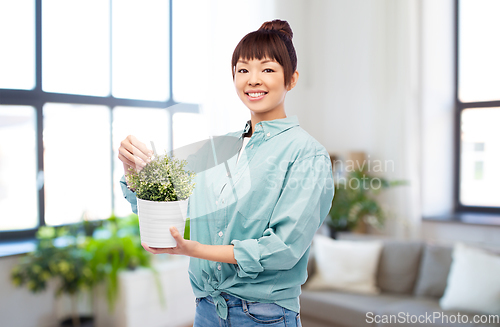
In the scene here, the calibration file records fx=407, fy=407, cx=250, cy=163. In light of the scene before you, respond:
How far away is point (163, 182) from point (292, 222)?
0.85ft

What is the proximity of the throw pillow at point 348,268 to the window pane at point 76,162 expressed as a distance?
1597 mm

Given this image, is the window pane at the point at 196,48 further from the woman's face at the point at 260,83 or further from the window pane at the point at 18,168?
the woman's face at the point at 260,83

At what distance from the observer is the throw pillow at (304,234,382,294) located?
2686 mm

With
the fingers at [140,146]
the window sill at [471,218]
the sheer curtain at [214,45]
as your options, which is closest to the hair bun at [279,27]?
the fingers at [140,146]

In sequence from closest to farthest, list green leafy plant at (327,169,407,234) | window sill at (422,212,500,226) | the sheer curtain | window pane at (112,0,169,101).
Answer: the sheer curtain < window pane at (112,0,169,101) < window sill at (422,212,500,226) < green leafy plant at (327,169,407,234)

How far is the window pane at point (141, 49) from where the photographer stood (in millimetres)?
3150

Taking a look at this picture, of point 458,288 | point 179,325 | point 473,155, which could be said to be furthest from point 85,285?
point 473,155

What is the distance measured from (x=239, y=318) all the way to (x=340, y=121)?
3.55 metres

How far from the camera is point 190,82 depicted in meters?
3.08

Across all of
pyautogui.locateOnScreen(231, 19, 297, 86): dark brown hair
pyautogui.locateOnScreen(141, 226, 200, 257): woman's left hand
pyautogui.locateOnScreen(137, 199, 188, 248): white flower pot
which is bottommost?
pyautogui.locateOnScreen(141, 226, 200, 257): woman's left hand

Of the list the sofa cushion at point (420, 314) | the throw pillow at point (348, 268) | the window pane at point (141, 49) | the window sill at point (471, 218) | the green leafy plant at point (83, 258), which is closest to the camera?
the sofa cushion at point (420, 314)

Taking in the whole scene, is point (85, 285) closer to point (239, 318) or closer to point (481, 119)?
point (239, 318)

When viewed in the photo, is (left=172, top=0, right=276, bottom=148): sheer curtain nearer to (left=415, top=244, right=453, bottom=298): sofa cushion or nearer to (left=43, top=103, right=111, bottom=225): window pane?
(left=43, top=103, right=111, bottom=225): window pane

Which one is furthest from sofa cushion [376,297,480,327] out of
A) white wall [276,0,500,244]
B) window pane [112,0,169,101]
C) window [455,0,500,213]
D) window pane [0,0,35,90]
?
window pane [0,0,35,90]
